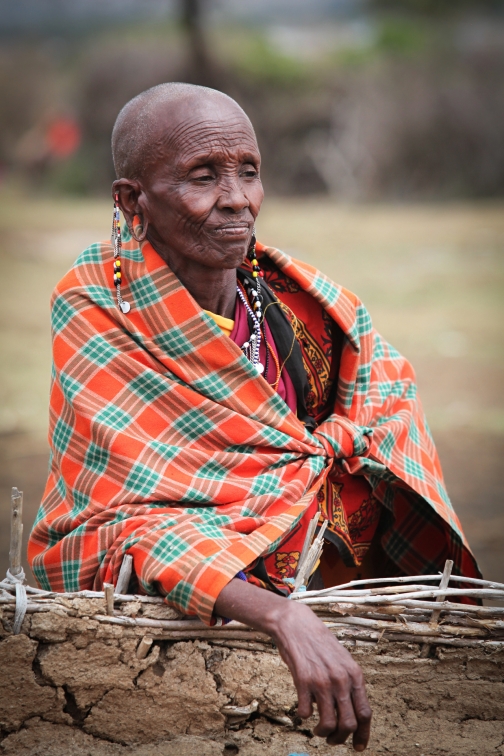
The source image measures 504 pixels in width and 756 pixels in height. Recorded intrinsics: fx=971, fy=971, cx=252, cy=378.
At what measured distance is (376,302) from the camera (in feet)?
33.4

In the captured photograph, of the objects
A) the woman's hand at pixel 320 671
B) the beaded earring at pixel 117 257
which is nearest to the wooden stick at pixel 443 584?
the woman's hand at pixel 320 671

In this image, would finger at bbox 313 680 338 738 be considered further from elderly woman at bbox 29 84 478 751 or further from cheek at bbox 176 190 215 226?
cheek at bbox 176 190 215 226

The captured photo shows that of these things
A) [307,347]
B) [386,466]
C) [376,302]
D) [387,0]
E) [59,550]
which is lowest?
[59,550]

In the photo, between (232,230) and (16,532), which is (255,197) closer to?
(232,230)

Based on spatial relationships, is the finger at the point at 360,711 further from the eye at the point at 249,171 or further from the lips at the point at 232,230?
the eye at the point at 249,171

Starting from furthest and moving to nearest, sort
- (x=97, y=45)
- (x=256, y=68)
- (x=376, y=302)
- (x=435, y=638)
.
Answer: (x=97, y=45), (x=256, y=68), (x=376, y=302), (x=435, y=638)

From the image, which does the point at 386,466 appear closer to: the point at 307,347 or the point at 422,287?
the point at 307,347

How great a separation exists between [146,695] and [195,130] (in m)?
1.43

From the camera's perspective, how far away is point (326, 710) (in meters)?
2.03

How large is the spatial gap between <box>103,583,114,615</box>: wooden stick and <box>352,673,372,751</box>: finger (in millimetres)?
637

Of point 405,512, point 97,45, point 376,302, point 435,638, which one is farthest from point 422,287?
point 97,45

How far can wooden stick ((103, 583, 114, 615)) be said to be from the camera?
2320 millimetres

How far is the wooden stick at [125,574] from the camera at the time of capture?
2385 mm

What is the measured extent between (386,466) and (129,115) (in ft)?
4.08
